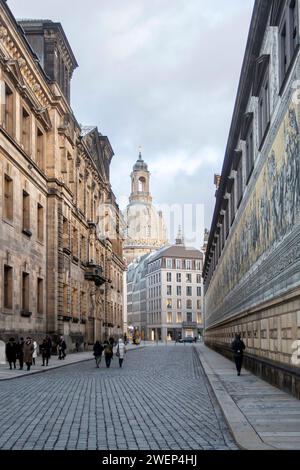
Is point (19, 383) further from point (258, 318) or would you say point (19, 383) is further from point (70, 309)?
point (70, 309)

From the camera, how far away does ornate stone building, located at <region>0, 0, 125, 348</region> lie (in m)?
36.2

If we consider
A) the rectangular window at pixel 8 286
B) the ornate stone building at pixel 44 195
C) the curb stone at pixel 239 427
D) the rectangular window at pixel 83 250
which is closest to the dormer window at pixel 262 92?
the curb stone at pixel 239 427

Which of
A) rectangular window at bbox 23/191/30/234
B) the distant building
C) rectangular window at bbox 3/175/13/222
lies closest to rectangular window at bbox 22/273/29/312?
rectangular window at bbox 23/191/30/234

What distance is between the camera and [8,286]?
3638cm

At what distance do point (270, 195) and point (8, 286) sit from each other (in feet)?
66.2

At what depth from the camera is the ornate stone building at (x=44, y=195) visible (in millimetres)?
36156

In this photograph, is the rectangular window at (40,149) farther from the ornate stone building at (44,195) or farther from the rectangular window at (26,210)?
the rectangular window at (26,210)

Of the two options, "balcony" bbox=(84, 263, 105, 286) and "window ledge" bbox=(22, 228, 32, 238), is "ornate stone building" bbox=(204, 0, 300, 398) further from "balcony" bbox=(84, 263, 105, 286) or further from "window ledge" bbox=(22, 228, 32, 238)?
"balcony" bbox=(84, 263, 105, 286)

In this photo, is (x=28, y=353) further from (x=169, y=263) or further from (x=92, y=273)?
(x=169, y=263)

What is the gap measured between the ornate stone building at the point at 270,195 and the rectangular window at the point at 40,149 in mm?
17832

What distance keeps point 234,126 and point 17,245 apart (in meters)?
14.1

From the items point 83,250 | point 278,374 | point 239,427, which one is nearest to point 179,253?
point 83,250

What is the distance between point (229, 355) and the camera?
40.7 metres

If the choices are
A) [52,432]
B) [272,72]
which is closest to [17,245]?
[272,72]
